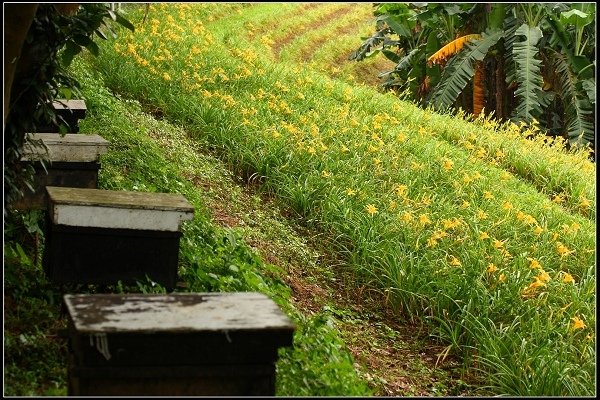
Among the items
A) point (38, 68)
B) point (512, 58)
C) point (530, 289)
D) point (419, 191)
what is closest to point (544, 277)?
point (530, 289)

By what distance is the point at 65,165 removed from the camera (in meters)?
5.60

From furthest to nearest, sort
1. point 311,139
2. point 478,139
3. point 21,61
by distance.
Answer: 1. point 478,139
2. point 311,139
3. point 21,61

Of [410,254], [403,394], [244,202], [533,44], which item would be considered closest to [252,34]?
[533,44]

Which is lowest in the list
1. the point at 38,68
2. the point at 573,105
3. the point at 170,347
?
the point at 573,105

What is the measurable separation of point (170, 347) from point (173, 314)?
139mm

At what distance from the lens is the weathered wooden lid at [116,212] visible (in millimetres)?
4410

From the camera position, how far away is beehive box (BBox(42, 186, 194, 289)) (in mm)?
4445

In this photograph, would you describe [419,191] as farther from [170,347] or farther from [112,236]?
[170,347]

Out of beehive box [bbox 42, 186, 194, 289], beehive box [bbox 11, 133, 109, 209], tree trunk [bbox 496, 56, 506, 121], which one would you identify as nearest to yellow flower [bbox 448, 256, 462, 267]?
beehive box [bbox 42, 186, 194, 289]

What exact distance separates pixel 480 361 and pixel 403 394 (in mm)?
→ 614

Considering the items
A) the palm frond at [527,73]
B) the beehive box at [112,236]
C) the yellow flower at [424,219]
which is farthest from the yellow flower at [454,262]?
the palm frond at [527,73]

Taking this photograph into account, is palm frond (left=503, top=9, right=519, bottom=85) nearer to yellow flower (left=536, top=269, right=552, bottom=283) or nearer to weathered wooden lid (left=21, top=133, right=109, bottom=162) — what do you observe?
yellow flower (left=536, top=269, right=552, bottom=283)

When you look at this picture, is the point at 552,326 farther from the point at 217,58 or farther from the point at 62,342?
the point at 217,58

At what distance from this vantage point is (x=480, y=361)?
5.66 meters
